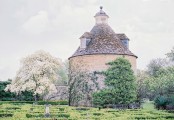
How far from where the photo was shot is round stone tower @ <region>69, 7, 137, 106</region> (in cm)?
4609

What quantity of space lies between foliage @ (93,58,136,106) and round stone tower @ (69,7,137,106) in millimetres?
5459

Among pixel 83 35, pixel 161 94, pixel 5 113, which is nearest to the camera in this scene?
pixel 5 113

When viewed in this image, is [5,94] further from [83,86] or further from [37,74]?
[83,86]

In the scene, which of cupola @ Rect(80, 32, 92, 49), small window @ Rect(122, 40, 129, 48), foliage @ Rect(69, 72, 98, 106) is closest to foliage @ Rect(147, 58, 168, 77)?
small window @ Rect(122, 40, 129, 48)

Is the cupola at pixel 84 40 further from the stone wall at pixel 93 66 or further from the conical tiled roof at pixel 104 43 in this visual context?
the stone wall at pixel 93 66

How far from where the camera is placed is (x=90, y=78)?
46344 millimetres

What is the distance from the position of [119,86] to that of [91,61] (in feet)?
25.6

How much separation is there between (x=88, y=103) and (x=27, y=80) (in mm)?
9500

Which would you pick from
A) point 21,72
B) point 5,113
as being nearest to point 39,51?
point 21,72

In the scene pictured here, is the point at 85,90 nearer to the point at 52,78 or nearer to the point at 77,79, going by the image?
the point at 77,79

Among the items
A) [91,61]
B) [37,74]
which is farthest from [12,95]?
[91,61]

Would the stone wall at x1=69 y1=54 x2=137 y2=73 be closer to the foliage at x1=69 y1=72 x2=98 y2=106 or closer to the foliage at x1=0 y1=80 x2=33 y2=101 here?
the foliage at x1=69 y1=72 x2=98 y2=106

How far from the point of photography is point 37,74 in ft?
163

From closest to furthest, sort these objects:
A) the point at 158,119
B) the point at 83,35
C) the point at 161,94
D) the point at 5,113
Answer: the point at 158,119 → the point at 5,113 → the point at 161,94 → the point at 83,35
